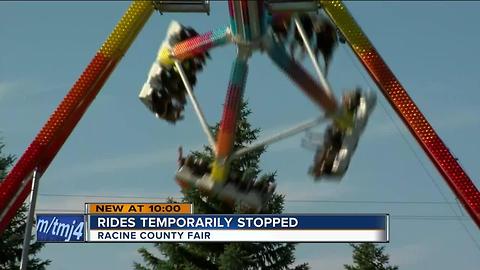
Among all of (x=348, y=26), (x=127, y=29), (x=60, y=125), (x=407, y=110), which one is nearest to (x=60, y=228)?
(x=60, y=125)

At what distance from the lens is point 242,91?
1357 inches

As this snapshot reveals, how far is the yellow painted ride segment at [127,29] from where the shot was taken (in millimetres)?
37062

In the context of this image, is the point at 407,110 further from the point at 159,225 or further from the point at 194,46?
the point at 159,225

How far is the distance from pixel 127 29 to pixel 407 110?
861 centimetres

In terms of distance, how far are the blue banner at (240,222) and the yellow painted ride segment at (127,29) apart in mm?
6881

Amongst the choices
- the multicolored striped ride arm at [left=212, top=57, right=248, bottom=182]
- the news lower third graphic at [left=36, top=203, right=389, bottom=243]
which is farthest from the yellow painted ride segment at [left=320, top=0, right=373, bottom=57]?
the news lower third graphic at [left=36, top=203, right=389, bottom=243]

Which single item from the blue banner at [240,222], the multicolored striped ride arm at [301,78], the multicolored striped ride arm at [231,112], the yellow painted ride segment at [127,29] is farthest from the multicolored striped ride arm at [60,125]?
the multicolored striped ride arm at [301,78]

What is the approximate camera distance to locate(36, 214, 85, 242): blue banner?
4200 cm

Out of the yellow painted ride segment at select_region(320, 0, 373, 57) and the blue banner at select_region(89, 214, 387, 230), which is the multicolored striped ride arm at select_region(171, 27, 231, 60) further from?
the blue banner at select_region(89, 214, 387, 230)

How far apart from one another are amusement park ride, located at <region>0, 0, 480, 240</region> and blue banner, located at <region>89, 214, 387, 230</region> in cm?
401

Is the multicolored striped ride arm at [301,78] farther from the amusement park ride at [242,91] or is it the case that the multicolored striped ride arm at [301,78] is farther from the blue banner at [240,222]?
the blue banner at [240,222]

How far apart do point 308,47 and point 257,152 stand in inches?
834

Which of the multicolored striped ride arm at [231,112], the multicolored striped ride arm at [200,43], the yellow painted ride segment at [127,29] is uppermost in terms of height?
the yellow painted ride segment at [127,29]

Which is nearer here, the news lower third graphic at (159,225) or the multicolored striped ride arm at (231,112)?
the multicolored striped ride arm at (231,112)
